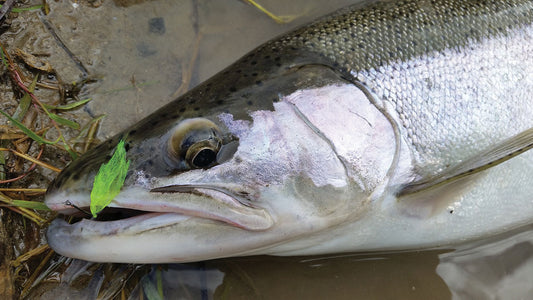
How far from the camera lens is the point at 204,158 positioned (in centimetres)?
193

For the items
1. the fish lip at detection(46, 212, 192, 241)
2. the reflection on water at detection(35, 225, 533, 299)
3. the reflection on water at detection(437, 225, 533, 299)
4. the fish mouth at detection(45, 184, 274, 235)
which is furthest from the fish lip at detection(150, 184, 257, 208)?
the reflection on water at detection(437, 225, 533, 299)

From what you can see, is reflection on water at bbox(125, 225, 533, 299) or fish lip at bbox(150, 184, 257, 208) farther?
reflection on water at bbox(125, 225, 533, 299)

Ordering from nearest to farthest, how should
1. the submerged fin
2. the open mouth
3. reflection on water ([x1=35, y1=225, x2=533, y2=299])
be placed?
the open mouth
the submerged fin
reflection on water ([x1=35, y1=225, x2=533, y2=299])

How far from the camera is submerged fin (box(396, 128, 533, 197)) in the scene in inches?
85.7

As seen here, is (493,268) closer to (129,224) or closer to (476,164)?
(476,164)

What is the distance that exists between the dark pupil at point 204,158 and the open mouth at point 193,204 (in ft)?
0.30

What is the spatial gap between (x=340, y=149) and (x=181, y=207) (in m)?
0.72

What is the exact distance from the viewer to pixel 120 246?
1957 mm

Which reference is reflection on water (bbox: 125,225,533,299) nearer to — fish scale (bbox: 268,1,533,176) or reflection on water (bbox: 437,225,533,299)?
reflection on water (bbox: 437,225,533,299)

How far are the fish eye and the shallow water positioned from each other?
849mm

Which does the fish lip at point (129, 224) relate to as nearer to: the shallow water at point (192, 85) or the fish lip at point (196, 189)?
the fish lip at point (196, 189)

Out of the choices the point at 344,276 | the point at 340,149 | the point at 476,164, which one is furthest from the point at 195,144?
the point at 476,164

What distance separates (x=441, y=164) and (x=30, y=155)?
7.48 feet

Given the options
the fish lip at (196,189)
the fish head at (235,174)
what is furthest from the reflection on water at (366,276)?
the fish lip at (196,189)
